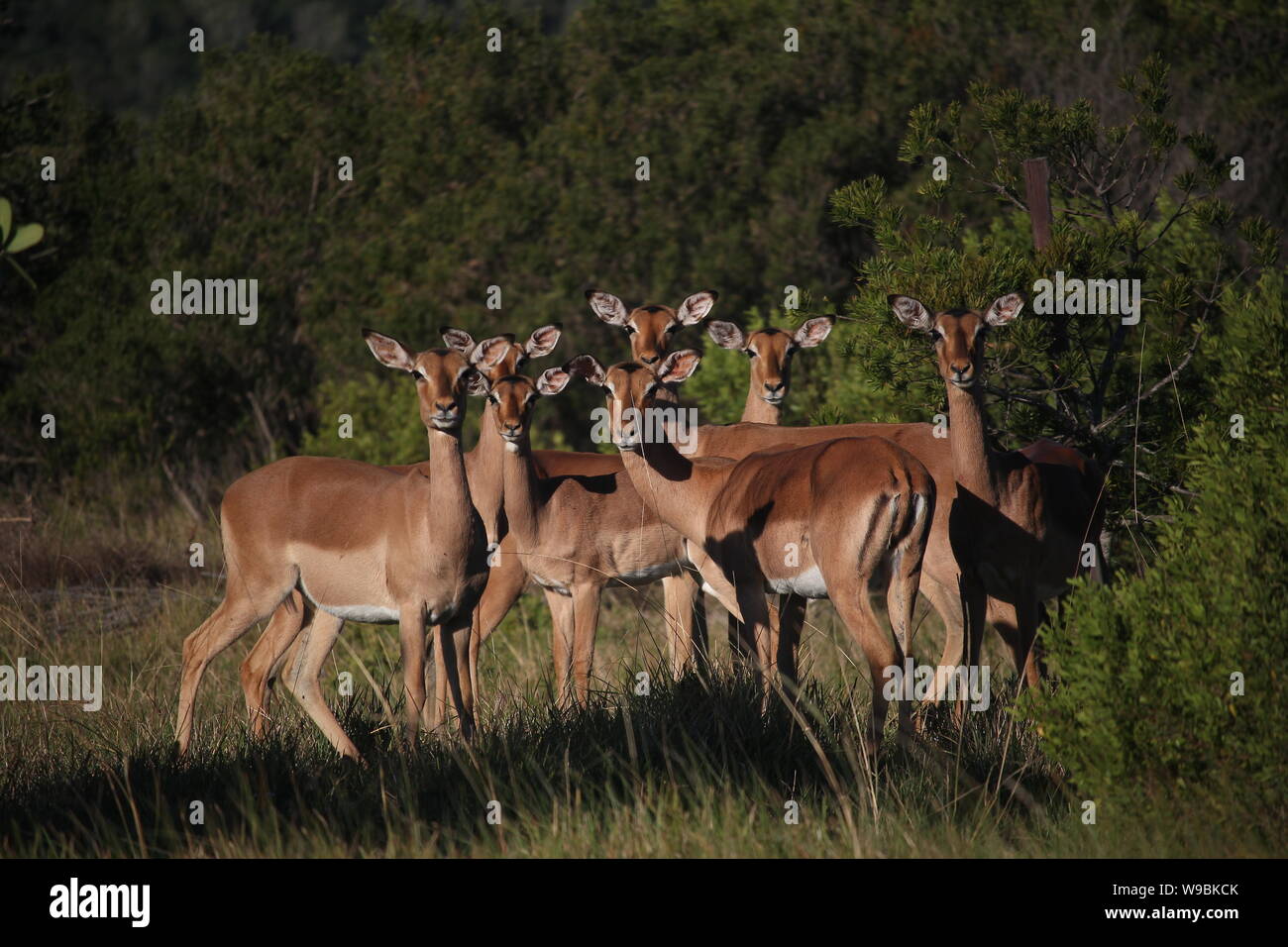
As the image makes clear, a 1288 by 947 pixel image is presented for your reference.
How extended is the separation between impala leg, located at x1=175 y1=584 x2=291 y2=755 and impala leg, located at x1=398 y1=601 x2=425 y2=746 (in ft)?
3.23

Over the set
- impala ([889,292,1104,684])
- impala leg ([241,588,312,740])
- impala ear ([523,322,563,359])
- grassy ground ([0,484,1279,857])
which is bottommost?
grassy ground ([0,484,1279,857])

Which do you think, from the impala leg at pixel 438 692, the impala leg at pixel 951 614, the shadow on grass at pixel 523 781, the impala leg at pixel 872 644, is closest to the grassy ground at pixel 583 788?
the shadow on grass at pixel 523 781

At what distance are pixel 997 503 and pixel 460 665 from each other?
10.5 ft

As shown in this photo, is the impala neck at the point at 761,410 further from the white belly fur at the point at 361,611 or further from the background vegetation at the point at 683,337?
the white belly fur at the point at 361,611

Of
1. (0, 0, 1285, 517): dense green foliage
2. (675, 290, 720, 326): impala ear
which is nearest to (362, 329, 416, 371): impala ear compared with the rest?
(675, 290, 720, 326): impala ear

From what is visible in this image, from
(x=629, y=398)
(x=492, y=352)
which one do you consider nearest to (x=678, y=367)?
(x=629, y=398)

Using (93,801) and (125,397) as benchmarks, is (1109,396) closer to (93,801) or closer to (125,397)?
(93,801)

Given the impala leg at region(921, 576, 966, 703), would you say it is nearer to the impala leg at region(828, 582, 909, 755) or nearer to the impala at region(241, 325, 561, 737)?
the impala leg at region(828, 582, 909, 755)

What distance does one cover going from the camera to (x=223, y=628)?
862 centimetres

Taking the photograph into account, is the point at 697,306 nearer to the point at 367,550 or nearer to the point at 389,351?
the point at 389,351

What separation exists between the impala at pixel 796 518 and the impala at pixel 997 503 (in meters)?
0.67

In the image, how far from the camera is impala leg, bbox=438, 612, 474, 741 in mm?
7449

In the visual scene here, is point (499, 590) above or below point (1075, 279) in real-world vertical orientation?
below
